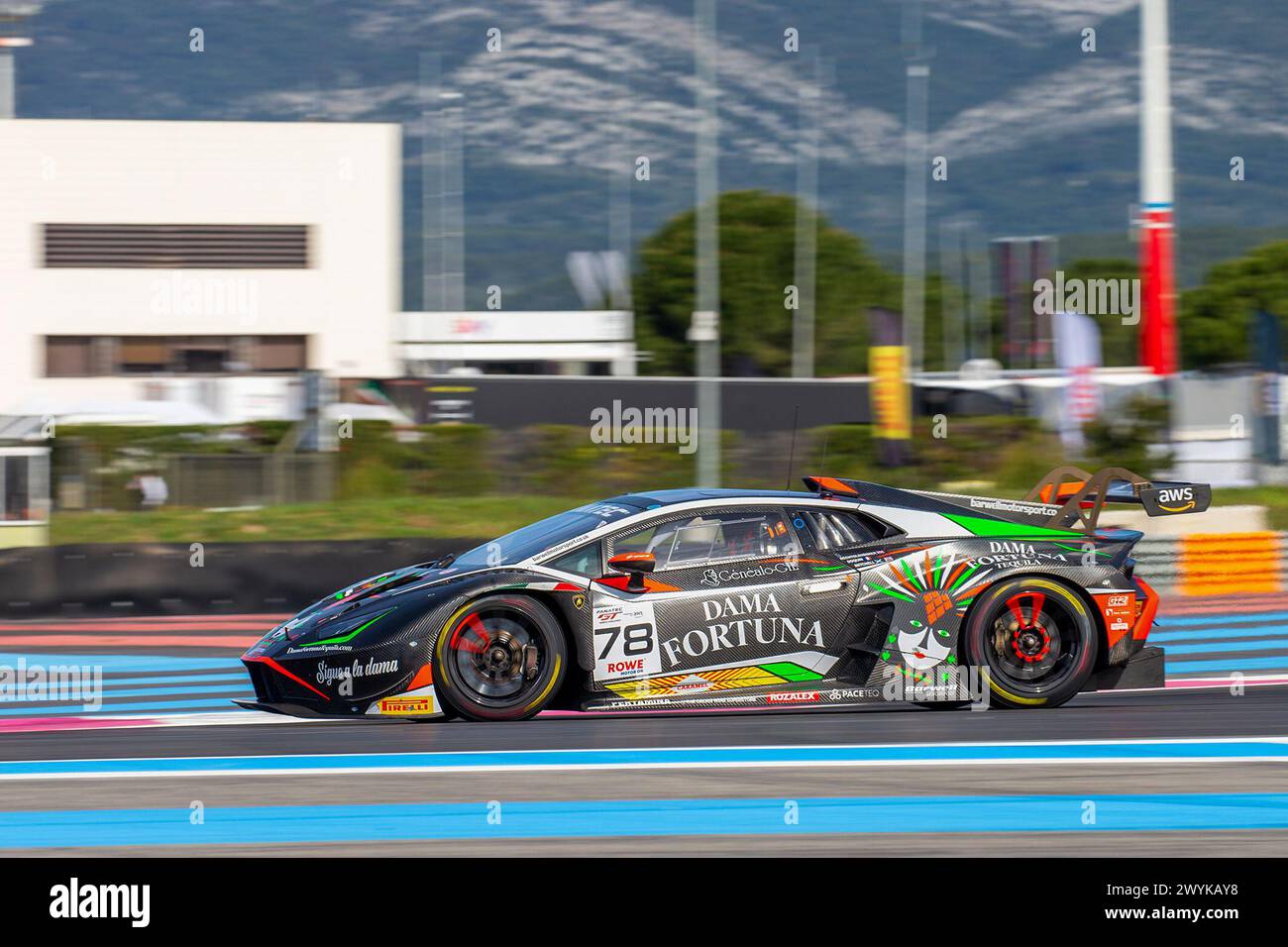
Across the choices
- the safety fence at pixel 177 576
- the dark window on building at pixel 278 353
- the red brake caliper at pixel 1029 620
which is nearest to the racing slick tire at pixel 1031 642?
the red brake caliper at pixel 1029 620

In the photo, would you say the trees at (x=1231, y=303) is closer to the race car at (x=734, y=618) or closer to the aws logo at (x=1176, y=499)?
the aws logo at (x=1176, y=499)

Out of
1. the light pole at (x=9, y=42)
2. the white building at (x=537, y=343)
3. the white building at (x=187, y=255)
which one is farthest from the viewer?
the white building at (x=537, y=343)

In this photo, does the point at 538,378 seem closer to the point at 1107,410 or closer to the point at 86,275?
the point at 86,275

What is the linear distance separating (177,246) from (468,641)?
1317 inches

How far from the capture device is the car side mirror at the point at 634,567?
302 inches

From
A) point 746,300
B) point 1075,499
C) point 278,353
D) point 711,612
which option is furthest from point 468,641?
point 746,300

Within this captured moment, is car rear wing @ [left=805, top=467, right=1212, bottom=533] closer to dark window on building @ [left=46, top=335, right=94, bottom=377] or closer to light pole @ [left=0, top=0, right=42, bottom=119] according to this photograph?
dark window on building @ [left=46, top=335, right=94, bottom=377]

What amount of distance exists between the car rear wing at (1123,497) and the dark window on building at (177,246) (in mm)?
31984

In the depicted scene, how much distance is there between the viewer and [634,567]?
768 centimetres

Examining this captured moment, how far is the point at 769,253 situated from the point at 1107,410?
2222 inches

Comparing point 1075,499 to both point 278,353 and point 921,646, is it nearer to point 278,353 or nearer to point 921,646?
point 921,646

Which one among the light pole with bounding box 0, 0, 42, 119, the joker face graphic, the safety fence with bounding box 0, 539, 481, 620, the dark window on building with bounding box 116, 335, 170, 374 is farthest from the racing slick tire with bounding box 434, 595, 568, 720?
the light pole with bounding box 0, 0, 42, 119

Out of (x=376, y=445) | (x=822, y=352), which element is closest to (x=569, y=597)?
(x=376, y=445)

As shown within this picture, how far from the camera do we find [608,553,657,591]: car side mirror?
25.2 feet
